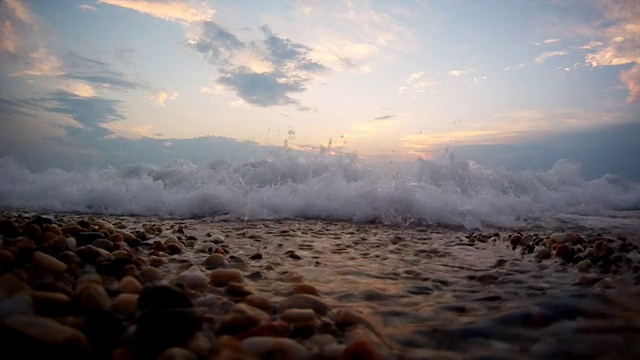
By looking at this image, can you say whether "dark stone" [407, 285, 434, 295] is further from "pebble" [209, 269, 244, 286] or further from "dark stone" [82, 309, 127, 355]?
"dark stone" [82, 309, 127, 355]

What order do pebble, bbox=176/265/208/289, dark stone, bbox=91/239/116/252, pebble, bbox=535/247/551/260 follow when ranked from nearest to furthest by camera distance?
1. pebble, bbox=176/265/208/289
2. dark stone, bbox=91/239/116/252
3. pebble, bbox=535/247/551/260

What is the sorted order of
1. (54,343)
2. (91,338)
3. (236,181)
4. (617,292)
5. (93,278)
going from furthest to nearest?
(236,181)
(617,292)
(93,278)
(91,338)
(54,343)

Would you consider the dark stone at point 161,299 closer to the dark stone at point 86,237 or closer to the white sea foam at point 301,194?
the dark stone at point 86,237

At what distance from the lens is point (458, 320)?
75.0 inches

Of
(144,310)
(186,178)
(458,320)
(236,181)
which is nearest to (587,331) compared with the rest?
(458,320)

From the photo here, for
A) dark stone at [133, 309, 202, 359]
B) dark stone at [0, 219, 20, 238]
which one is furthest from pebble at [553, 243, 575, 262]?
dark stone at [0, 219, 20, 238]

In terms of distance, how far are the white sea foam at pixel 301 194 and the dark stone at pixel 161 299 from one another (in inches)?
243

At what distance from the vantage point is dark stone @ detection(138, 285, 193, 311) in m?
1.60

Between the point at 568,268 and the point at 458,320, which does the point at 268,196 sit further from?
the point at 458,320

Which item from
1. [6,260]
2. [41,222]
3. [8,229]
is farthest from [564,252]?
[41,222]

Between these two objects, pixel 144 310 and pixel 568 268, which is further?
pixel 568 268

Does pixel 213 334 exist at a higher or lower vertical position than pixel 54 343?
lower

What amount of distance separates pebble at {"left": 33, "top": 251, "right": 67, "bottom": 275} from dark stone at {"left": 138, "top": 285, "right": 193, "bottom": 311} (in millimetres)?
691

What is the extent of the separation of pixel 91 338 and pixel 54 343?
0.20m
